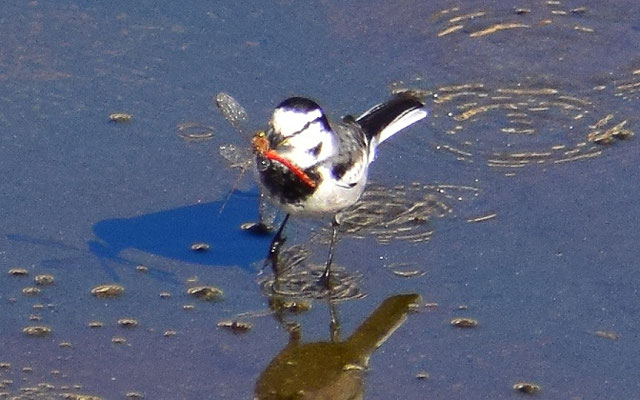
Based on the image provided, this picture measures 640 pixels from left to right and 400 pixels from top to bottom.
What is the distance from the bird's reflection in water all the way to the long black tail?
4.10ft

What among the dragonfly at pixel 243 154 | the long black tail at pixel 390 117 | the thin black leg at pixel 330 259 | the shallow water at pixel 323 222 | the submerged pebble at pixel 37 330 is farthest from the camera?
the long black tail at pixel 390 117

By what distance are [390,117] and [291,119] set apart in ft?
3.68

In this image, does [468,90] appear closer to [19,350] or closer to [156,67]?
[156,67]

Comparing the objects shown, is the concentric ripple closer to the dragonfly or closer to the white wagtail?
the white wagtail

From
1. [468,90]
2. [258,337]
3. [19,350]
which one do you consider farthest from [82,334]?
[468,90]

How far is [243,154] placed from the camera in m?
7.57

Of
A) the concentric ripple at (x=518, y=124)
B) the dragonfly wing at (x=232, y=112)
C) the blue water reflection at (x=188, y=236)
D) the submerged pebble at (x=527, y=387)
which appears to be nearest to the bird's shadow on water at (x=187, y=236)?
the blue water reflection at (x=188, y=236)

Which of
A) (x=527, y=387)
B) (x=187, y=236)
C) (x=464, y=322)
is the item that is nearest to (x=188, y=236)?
(x=187, y=236)

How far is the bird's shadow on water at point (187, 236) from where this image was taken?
7469 millimetres

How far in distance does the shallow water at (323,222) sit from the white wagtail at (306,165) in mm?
304

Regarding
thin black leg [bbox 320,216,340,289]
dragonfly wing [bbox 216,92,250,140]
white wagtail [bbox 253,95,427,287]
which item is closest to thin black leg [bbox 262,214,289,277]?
white wagtail [bbox 253,95,427,287]

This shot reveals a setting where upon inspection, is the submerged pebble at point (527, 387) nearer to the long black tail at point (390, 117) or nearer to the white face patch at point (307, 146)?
the white face patch at point (307, 146)

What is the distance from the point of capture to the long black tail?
8.09 meters

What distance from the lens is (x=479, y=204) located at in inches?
312
